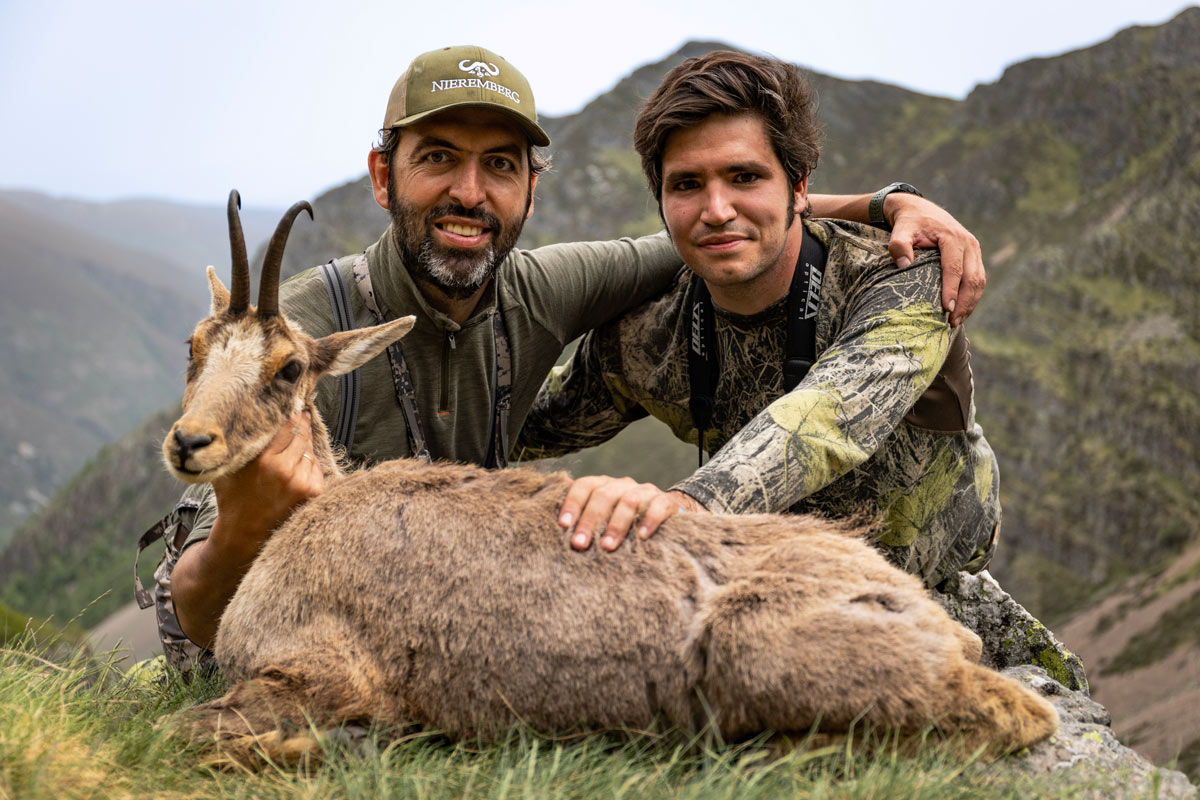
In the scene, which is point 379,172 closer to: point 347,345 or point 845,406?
point 347,345

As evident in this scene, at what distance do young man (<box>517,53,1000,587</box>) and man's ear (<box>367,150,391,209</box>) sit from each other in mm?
2155

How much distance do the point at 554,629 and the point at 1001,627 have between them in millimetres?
5325

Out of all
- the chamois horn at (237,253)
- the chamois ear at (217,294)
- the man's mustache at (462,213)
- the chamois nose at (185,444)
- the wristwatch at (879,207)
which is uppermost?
the wristwatch at (879,207)

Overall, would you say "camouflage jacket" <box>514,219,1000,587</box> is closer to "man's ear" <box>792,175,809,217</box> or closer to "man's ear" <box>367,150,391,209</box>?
"man's ear" <box>792,175,809,217</box>

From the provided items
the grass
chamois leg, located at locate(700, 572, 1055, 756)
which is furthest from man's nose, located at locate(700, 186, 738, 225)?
the grass

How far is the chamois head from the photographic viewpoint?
523cm

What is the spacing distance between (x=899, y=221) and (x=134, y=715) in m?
6.15

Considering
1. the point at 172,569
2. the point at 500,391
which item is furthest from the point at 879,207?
the point at 172,569

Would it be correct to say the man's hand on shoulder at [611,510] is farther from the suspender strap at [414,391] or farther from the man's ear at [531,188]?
the man's ear at [531,188]

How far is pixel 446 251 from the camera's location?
7375mm

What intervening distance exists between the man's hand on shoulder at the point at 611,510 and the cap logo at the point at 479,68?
3591mm

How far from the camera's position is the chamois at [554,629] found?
468cm

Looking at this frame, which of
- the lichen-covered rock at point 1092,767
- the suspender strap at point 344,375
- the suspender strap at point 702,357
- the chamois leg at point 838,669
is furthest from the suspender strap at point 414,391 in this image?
the lichen-covered rock at point 1092,767

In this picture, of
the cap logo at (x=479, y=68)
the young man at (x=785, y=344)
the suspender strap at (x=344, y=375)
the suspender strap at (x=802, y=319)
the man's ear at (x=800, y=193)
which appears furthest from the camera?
the man's ear at (x=800, y=193)
